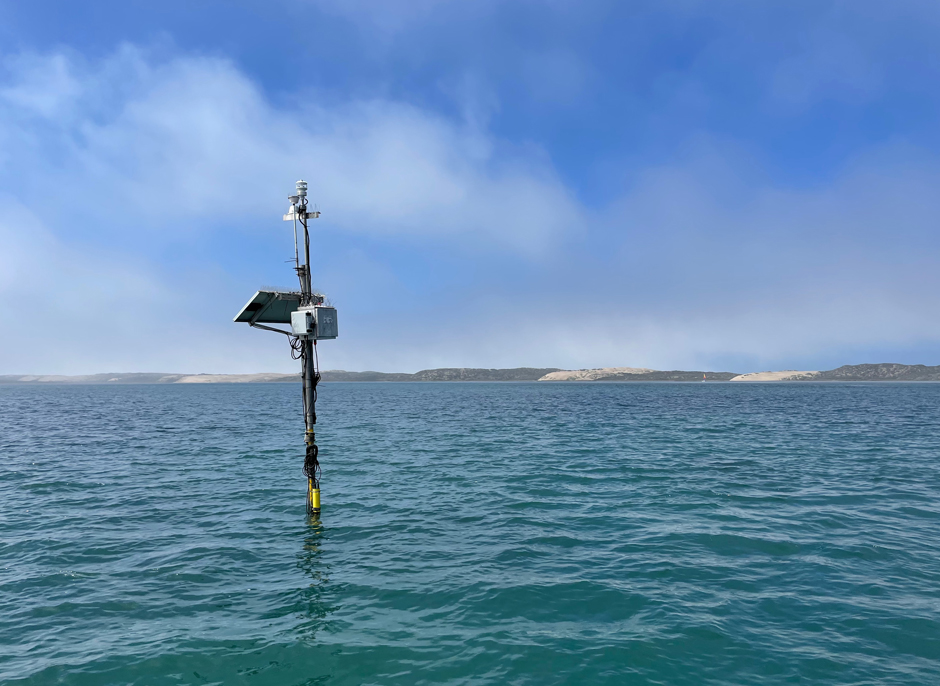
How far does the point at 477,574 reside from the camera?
14.5 m

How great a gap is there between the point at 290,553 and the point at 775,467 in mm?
26524

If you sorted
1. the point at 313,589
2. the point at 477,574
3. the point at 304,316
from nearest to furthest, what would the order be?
the point at 313,589 → the point at 477,574 → the point at 304,316

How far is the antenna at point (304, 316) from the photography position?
62.7 ft

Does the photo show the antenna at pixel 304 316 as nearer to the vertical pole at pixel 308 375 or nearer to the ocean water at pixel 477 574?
the vertical pole at pixel 308 375

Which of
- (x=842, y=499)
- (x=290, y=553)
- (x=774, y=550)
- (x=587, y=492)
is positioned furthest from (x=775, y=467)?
(x=290, y=553)

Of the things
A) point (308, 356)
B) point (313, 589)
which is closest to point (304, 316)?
point (308, 356)

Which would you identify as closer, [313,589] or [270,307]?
[313,589]

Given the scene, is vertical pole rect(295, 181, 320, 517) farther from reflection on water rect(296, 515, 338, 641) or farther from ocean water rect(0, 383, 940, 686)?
reflection on water rect(296, 515, 338, 641)

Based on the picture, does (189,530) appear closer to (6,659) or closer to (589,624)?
(6,659)

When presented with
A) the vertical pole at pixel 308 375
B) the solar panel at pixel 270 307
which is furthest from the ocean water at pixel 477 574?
the solar panel at pixel 270 307

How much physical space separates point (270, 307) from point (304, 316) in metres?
2.11

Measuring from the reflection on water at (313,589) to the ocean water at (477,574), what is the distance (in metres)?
0.08

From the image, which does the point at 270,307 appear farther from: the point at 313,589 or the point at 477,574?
the point at 477,574

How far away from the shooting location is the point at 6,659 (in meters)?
10.7
